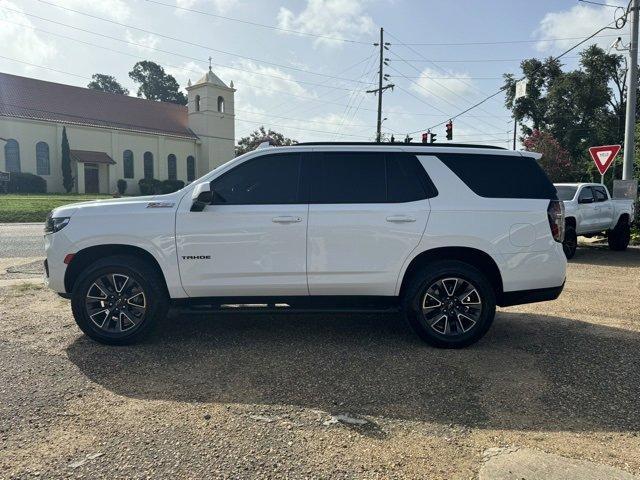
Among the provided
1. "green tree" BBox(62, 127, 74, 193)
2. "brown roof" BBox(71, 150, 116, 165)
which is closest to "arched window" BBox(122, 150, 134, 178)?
"brown roof" BBox(71, 150, 116, 165)

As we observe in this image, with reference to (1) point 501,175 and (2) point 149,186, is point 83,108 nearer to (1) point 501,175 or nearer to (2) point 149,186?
(2) point 149,186

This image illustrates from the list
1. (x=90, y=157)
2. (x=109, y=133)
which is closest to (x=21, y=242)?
(x=90, y=157)

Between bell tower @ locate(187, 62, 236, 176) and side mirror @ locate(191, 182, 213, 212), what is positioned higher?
bell tower @ locate(187, 62, 236, 176)

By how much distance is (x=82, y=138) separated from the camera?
46.4 metres

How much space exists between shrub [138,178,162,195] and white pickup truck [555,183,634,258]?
1710 inches

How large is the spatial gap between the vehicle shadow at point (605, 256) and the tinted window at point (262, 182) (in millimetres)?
8635

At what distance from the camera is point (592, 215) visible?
40.3ft

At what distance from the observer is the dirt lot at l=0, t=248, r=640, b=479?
291cm

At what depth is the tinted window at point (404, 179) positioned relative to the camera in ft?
15.8

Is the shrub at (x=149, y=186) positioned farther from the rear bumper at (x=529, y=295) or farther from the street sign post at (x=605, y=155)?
the rear bumper at (x=529, y=295)

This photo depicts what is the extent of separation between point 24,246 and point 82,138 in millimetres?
37748

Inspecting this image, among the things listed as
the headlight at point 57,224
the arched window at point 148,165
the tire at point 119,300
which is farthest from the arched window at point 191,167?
the tire at point 119,300

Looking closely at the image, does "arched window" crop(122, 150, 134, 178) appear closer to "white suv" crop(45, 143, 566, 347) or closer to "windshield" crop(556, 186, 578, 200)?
"windshield" crop(556, 186, 578, 200)

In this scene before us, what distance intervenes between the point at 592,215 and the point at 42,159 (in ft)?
148
